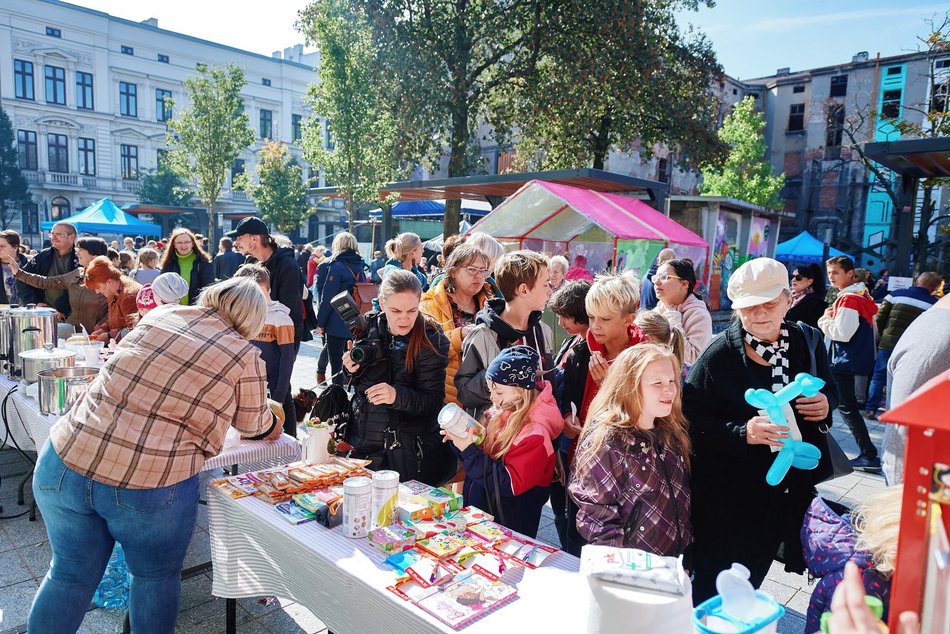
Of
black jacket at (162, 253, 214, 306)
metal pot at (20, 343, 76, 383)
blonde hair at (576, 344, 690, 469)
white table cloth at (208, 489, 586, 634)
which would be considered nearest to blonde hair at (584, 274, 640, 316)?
A: blonde hair at (576, 344, 690, 469)

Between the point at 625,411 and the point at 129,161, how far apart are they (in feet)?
137

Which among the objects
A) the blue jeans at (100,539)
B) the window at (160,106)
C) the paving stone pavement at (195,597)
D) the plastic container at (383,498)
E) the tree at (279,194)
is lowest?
the paving stone pavement at (195,597)

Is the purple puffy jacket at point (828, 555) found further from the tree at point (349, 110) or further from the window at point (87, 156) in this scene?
the window at point (87, 156)

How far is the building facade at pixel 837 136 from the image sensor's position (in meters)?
32.0

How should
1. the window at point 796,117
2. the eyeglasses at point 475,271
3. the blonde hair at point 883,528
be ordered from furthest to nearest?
the window at point 796,117 → the eyeglasses at point 475,271 → the blonde hair at point 883,528

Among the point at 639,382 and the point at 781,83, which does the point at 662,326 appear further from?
the point at 781,83

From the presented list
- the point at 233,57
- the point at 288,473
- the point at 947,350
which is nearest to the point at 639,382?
the point at 947,350

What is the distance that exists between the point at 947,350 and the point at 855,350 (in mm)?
4433

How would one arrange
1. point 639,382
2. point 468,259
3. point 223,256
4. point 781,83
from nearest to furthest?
point 639,382
point 468,259
point 223,256
point 781,83

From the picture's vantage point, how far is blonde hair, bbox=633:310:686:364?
113 inches

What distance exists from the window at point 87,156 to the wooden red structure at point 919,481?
41.8 meters

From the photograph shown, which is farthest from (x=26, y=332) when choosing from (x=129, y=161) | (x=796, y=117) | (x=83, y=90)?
(x=796, y=117)

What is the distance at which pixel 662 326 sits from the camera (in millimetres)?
2881

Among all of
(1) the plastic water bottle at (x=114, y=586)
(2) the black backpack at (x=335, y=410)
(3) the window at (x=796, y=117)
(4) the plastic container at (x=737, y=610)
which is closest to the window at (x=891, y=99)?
(3) the window at (x=796, y=117)
